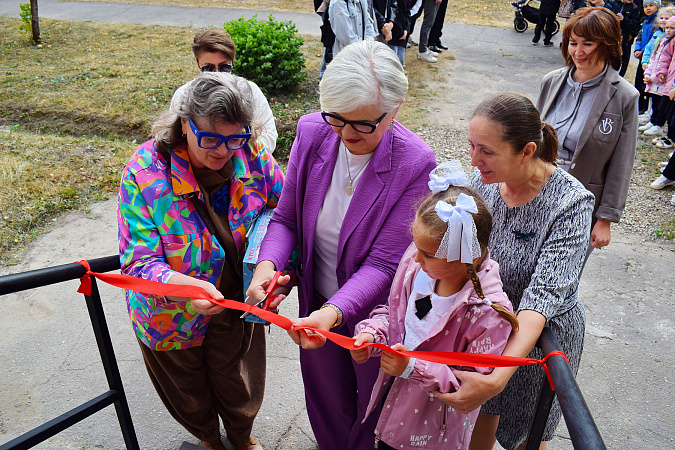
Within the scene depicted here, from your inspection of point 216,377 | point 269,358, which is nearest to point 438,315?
point 216,377

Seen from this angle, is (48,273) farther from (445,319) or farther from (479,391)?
(479,391)

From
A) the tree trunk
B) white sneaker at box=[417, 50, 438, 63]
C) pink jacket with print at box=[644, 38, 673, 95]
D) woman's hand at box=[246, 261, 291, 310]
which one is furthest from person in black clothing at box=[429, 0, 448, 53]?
woman's hand at box=[246, 261, 291, 310]

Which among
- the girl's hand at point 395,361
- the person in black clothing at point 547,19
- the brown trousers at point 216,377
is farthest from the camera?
the person in black clothing at point 547,19

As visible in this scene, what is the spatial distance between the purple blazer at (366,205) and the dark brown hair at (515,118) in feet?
1.07

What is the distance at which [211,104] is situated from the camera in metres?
2.01

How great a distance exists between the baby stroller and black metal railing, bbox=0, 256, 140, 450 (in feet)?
42.2

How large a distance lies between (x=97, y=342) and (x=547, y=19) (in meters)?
12.7

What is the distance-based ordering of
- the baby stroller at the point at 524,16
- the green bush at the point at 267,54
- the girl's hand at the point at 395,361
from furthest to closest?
the baby stroller at the point at 524,16
the green bush at the point at 267,54
the girl's hand at the point at 395,361

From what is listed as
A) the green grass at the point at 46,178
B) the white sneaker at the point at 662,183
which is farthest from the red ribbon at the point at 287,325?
the white sneaker at the point at 662,183

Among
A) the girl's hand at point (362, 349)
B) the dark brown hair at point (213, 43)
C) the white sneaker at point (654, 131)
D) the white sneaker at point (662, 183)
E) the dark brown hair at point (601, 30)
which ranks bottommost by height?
the white sneaker at point (662, 183)

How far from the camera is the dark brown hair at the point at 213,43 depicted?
3795mm

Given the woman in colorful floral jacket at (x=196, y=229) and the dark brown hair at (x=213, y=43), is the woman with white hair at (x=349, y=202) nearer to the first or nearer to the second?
the woman in colorful floral jacket at (x=196, y=229)

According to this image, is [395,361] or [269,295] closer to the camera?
[395,361]

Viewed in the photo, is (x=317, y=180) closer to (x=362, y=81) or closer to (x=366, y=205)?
(x=366, y=205)
